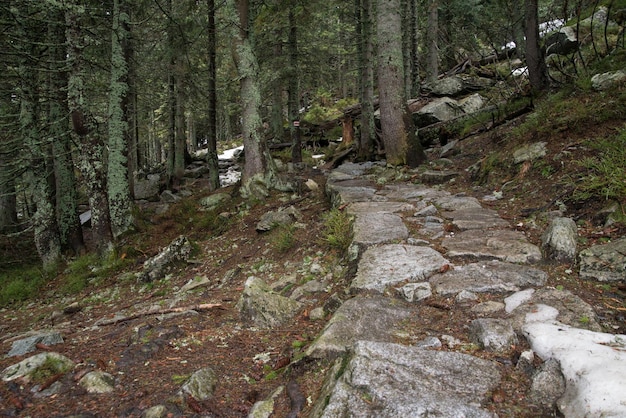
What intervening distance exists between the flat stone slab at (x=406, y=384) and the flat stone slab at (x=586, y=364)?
0.33 metres

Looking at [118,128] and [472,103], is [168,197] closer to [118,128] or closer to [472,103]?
[118,128]

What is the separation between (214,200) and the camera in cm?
966

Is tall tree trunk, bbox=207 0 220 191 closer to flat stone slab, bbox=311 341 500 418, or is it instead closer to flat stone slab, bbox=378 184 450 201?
flat stone slab, bbox=378 184 450 201

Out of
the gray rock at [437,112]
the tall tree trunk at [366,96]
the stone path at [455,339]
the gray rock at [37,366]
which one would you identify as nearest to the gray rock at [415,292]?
the stone path at [455,339]

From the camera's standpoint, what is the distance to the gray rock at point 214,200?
936 centimetres

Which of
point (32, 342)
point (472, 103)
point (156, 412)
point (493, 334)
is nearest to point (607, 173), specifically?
point (493, 334)

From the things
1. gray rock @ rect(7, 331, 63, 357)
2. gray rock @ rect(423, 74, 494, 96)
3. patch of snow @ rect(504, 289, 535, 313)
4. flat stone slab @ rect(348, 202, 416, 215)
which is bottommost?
gray rock @ rect(7, 331, 63, 357)

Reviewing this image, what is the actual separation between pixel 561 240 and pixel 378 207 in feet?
8.85

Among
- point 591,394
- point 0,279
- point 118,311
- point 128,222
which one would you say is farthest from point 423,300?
point 0,279

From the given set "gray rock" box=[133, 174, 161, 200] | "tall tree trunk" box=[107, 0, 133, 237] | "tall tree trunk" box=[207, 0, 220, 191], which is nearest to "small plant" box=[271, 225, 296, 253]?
"tall tree trunk" box=[107, 0, 133, 237]

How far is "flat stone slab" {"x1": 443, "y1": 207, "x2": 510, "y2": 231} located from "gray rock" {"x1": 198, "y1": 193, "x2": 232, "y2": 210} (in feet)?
18.9

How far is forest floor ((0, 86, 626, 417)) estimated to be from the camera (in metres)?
2.49

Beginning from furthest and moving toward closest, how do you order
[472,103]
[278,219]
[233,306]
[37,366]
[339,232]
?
1. [472,103]
2. [278,219]
3. [339,232]
4. [233,306]
5. [37,366]

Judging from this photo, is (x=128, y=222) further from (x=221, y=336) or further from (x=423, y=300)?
(x=423, y=300)
